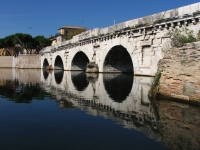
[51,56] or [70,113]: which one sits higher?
[51,56]

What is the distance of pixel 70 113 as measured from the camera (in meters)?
9.02

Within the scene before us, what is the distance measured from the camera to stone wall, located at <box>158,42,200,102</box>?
909 centimetres

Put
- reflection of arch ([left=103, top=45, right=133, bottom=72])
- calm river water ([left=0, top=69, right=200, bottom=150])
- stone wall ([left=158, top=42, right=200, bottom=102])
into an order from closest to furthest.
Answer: calm river water ([left=0, top=69, right=200, bottom=150]) < stone wall ([left=158, top=42, right=200, bottom=102]) < reflection of arch ([left=103, top=45, right=133, bottom=72])

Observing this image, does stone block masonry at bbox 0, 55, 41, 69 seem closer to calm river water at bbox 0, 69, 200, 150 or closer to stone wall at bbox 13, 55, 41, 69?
stone wall at bbox 13, 55, 41, 69

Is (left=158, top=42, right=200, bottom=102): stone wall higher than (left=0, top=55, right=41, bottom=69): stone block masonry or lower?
lower

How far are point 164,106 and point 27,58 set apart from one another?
6255 centimetres

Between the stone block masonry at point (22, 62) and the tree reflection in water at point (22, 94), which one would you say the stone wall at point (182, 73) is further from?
the stone block masonry at point (22, 62)

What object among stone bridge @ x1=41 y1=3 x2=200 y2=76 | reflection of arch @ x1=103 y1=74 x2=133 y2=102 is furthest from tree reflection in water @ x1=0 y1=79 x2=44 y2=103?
stone bridge @ x1=41 y1=3 x2=200 y2=76

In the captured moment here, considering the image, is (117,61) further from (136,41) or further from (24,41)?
(24,41)

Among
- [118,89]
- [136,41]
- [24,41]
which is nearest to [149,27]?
[136,41]

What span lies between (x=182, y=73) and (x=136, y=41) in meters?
13.4

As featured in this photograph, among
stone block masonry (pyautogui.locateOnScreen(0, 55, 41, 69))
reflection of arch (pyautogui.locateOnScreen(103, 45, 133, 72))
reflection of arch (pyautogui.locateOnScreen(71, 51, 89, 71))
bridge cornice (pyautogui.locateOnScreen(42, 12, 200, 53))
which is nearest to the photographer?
bridge cornice (pyautogui.locateOnScreen(42, 12, 200, 53))

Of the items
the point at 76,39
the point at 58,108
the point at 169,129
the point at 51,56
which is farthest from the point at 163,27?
the point at 51,56

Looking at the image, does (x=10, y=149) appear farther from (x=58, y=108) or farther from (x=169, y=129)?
(x=58, y=108)
